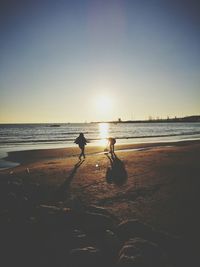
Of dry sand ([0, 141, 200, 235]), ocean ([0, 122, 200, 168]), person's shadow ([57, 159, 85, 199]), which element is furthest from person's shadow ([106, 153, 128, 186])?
ocean ([0, 122, 200, 168])

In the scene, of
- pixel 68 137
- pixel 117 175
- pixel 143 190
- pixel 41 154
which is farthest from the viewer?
pixel 68 137

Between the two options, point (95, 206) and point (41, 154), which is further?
point (41, 154)

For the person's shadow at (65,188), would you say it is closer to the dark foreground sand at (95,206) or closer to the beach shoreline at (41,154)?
the dark foreground sand at (95,206)

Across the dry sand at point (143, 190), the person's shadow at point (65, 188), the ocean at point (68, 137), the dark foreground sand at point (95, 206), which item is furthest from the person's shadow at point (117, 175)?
the ocean at point (68, 137)

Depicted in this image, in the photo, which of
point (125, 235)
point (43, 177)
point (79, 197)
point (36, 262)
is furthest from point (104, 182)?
point (36, 262)

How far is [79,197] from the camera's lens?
8.73 meters

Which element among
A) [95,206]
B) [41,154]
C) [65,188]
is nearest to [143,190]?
[95,206]

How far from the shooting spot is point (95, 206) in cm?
752

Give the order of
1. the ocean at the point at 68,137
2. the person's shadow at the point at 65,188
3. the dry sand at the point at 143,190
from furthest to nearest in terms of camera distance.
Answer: the ocean at the point at 68,137 → the person's shadow at the point at 65,188 → the dry sand at the point at 143,190

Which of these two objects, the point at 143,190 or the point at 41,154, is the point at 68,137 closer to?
the point at 41,154

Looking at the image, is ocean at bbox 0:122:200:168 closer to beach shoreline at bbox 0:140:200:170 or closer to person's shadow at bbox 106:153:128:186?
beach shoreline at bbox 0:140:200:170

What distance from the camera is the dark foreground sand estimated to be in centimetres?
503

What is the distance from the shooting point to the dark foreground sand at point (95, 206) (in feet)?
16.5

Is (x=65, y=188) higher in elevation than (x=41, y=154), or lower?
lower
